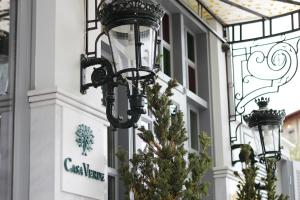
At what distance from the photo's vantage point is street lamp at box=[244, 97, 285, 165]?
5.30 m

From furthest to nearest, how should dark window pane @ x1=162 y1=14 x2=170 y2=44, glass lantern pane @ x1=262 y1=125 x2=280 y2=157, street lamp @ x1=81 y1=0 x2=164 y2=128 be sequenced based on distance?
dark window pane @ x1=162 y1=14 x2=170 y2=44 → glass lantern pane @ x1=262 y1=125 x2=280 y2=157 → street lamp @ x1=81 y1=0 x2=164 y2=128

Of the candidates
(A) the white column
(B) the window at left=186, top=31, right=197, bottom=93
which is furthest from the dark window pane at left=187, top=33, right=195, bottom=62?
(A) the white column

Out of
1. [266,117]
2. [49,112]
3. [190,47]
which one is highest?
[190,47]

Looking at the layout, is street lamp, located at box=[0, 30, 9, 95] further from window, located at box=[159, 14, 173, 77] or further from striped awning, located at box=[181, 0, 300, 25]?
striped awning, located at box=[181, 0, 300, 25]

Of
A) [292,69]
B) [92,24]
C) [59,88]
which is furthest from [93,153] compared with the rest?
[292,69]

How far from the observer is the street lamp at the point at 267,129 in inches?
209

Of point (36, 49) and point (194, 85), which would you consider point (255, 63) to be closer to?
point (194, 85)

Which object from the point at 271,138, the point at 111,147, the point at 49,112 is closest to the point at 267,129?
the point at 271,138

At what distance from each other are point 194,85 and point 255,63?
0.57 meters

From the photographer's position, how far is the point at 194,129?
5.97 m

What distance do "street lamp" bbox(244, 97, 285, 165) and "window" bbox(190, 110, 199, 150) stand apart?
1.96 feet

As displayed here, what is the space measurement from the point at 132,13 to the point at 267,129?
239 centimetres

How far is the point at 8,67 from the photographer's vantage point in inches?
136

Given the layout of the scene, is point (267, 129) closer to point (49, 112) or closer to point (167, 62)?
point (167, 62)
